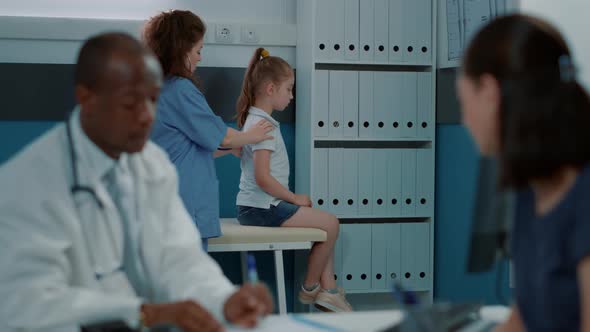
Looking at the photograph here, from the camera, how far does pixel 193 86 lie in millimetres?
2807

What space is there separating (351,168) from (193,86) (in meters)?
0.97

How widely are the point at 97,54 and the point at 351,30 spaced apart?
2237 millimetres

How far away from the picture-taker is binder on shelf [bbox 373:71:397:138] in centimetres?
346

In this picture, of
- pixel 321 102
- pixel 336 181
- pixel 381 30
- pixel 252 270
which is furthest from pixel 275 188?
pixel 252 270

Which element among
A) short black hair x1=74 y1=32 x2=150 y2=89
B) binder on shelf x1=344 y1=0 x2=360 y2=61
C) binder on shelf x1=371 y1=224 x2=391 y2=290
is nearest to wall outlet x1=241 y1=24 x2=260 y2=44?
binder on shelf x1=344 y1=0 x2=360 y2=61

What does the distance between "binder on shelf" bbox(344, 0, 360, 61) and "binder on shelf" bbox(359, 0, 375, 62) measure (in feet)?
0.06

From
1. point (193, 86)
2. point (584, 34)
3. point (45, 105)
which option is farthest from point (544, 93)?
point (45, 105)

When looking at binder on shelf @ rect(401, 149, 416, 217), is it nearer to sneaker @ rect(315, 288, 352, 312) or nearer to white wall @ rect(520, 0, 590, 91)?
sneaker @ rect(315, 288, 352, 312)

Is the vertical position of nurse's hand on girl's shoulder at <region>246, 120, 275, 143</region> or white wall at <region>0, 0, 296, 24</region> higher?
white wall at <region>0, 0, 296, 24</region>

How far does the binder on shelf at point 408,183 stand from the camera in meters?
3.51

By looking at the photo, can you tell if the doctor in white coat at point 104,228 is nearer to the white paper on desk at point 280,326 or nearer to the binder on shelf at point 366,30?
the white paper on desk at point 280,326

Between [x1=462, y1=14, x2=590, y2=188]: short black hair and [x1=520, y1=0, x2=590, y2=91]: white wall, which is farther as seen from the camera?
[x1=520, y1=0, x2=590, y2=91]: white wall

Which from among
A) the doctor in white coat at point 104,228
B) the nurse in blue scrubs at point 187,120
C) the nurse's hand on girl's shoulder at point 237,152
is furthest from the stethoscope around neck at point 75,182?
the nurse's hand on girl's shoulder at point 237,152

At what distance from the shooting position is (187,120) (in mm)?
2814
